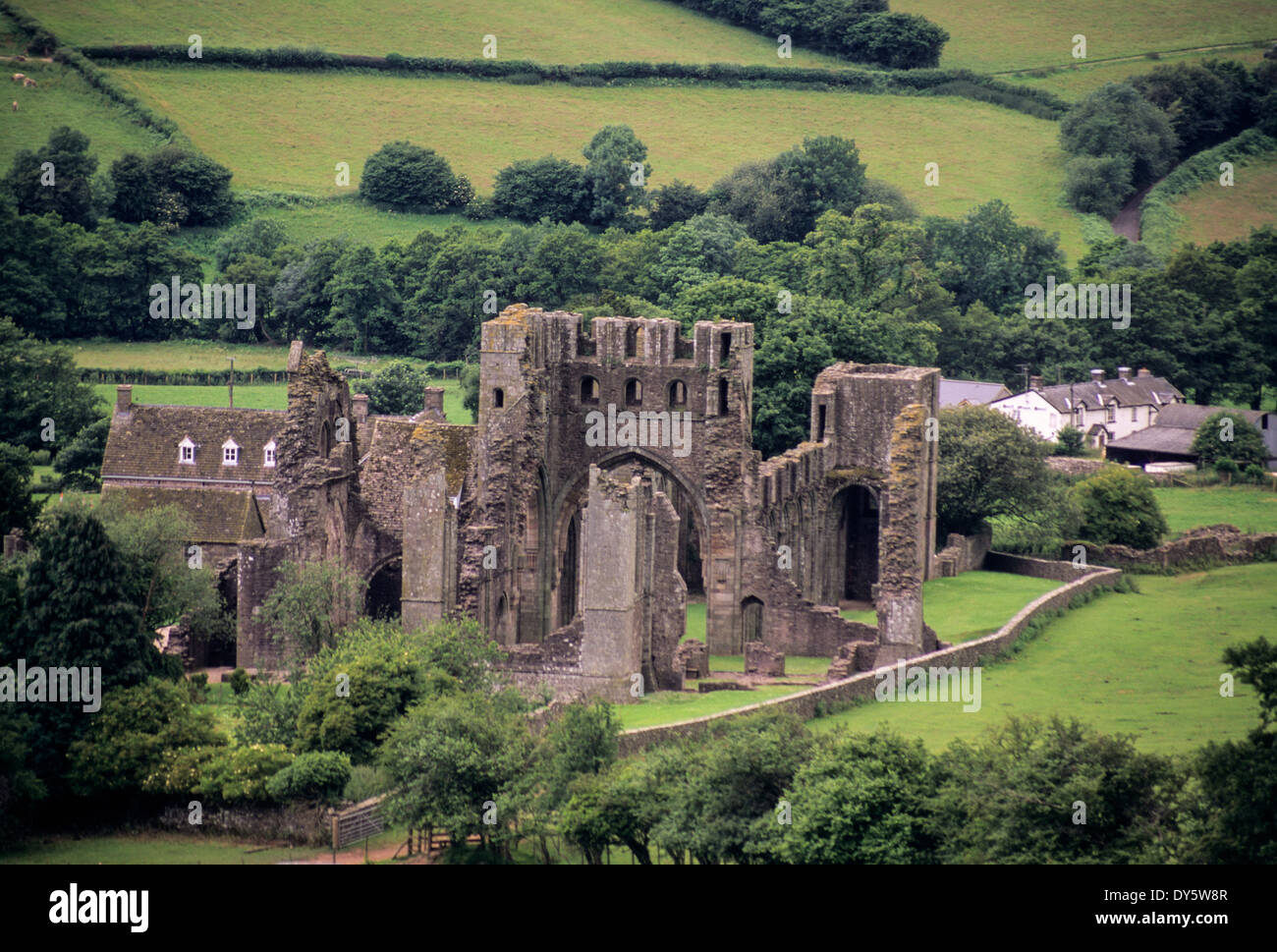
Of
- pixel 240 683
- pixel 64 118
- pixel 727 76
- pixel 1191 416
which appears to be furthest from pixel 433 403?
pixel 727 76

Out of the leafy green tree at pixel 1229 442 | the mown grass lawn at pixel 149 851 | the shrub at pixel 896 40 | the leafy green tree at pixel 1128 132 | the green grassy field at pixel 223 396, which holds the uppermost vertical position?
the shrub at pixel 896 40

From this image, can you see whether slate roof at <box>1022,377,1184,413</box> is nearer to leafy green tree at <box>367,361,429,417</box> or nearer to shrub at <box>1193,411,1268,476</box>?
shrub at <box>1193,411,1268,476</box>

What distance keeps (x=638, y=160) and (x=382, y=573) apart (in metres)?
78.1

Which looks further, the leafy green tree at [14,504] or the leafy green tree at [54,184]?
the leafy green tree at [54,184]

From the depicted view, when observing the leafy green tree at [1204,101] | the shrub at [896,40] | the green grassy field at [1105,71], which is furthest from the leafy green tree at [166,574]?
the green grassy field at [1105,71]

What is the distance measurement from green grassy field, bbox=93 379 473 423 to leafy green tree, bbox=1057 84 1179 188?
61.4 metres

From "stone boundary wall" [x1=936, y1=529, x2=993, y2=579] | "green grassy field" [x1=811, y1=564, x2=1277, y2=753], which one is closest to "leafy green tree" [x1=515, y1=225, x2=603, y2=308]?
"stone boundary wall" [x1=936, y1=529, x2=993, y2=579]

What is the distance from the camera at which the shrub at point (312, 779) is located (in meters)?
51.6

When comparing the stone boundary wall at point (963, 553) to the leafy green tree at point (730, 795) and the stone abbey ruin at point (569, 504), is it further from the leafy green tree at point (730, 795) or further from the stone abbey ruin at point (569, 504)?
the leafy green tree at point (730, 795)

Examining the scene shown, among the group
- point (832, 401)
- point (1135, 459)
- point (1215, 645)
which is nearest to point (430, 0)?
point (1135, 459)

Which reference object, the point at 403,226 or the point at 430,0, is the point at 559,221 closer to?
the point at 403,226

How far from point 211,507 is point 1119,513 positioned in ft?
112

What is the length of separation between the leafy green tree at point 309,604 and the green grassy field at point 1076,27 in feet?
360

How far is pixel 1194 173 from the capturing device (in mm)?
149500
